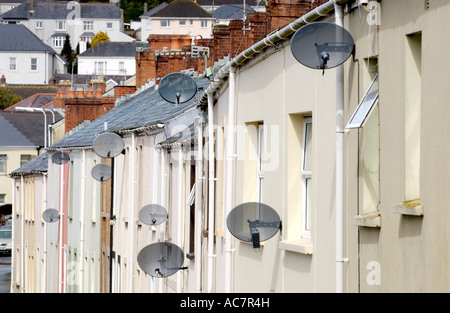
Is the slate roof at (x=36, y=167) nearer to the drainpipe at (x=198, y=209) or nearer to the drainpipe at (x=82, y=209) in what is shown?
the drainpipe at (x=82, y=209)

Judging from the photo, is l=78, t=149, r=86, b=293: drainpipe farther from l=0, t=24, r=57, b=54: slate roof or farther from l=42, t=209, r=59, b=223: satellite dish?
l=0, t=24, r=57, b=54: slate roof

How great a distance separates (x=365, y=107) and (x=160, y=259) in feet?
28.6

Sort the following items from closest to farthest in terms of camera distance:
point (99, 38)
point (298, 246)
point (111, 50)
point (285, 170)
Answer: point (298, 246) → point (285, 170) → point (111, 50) → point (99, 38)

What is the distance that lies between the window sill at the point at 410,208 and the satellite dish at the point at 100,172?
53.2 feet

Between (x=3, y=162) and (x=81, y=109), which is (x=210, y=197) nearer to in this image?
(x=81, y=109)

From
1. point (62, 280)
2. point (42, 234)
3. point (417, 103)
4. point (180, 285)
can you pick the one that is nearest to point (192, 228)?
point (180, 285)

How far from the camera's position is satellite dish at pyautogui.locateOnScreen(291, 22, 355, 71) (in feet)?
27.1

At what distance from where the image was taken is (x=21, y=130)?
71.5 metres

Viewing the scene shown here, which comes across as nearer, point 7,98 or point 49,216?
point 49,216

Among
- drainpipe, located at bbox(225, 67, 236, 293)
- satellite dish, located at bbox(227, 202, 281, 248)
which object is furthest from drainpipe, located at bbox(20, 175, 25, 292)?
satellite dish, located at bbox(227, 202, 281, 248)

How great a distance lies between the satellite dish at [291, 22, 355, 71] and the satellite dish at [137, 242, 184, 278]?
8305 millimetres

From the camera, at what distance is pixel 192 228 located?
60.6 ft

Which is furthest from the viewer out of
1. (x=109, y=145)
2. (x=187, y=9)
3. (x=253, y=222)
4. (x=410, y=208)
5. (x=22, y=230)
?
(x=187, y=9)

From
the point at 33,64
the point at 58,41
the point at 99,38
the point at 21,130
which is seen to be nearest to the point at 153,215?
the point at 21,130
